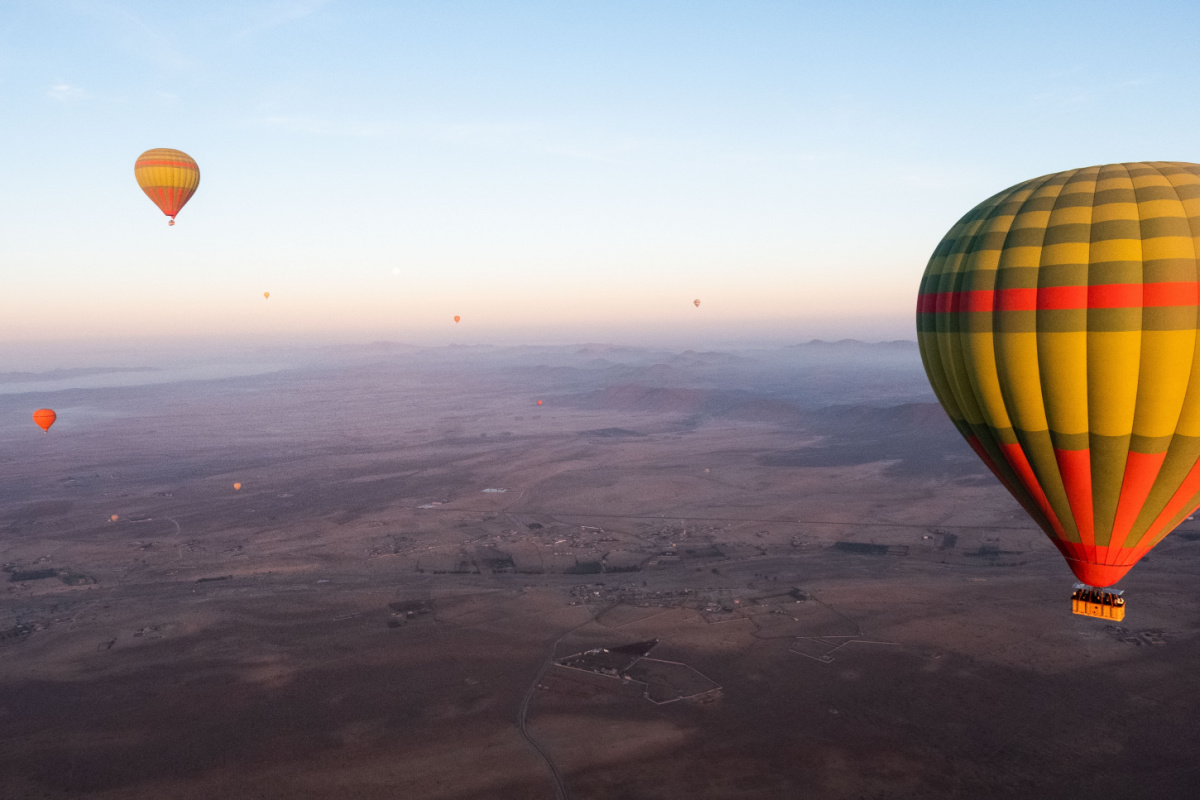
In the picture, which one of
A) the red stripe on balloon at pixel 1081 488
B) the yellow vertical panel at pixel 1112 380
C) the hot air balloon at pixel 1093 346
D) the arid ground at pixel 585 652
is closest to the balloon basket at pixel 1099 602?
the hot air balloon at pixel 1093 346

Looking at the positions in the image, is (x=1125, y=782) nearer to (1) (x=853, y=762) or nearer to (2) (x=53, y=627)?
(1) (x=853, y=762)

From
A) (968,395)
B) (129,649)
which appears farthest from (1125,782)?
(129,649)

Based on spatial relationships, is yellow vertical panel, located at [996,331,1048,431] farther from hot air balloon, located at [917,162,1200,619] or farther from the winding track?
the winding track

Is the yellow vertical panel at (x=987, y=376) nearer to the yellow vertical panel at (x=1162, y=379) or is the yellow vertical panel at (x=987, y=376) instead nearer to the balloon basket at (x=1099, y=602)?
the yellow vertical panel at (x=1162, y=379)

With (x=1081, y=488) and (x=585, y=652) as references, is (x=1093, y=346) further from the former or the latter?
(x=585, y=652)

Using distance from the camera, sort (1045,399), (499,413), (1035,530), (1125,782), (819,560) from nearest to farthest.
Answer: (1045,399) < (1125,782) < (819,560) < (1035,530) < (499,413)

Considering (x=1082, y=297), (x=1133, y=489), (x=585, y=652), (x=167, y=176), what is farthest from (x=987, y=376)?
(x=167, y=176)
